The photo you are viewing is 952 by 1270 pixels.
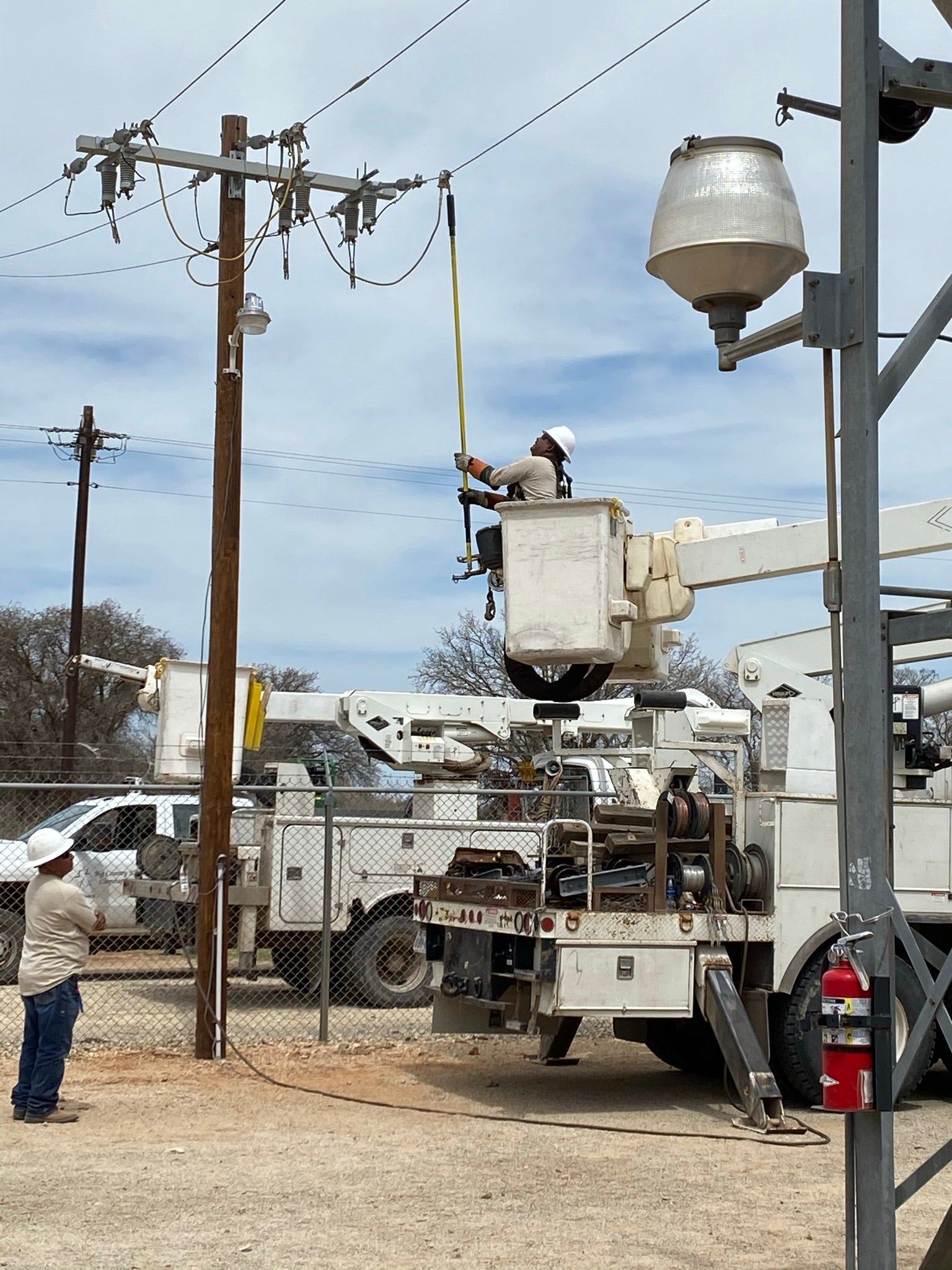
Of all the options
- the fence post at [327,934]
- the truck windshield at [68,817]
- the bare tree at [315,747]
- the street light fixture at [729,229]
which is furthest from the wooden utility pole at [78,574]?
the street light fixture at [729,229]

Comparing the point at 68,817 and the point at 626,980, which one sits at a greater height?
the point at 68,817

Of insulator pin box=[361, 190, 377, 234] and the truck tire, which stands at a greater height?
insulator pin box=[361, 190, 377, 234]

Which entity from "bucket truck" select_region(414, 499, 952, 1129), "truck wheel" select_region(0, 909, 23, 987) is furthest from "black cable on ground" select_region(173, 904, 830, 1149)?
"truck wheel" select_region(0, 909, 23, 987)

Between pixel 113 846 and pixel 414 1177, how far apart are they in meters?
9.74

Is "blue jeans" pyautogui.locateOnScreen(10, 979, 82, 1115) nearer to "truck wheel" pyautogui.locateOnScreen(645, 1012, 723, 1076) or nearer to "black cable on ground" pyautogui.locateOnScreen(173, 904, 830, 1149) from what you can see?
"black cable on ground" pyautogui.locateOnScreen(173, 904, 830, 1149)

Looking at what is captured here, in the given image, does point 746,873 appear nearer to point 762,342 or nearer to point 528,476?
point 528,476

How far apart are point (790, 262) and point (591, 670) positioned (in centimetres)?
368

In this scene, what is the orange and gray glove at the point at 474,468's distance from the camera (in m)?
9.12

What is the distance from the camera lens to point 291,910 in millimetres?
14148

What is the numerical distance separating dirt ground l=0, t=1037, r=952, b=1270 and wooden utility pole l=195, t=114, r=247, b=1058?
81 cm

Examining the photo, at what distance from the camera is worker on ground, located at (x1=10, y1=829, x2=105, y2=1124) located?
30.7ft

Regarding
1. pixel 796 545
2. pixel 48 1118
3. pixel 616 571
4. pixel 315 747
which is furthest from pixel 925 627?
pixel 315 747

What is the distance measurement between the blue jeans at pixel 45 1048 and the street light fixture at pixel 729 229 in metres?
5.93

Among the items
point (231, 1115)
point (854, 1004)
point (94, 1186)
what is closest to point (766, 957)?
point (231, 1115)
